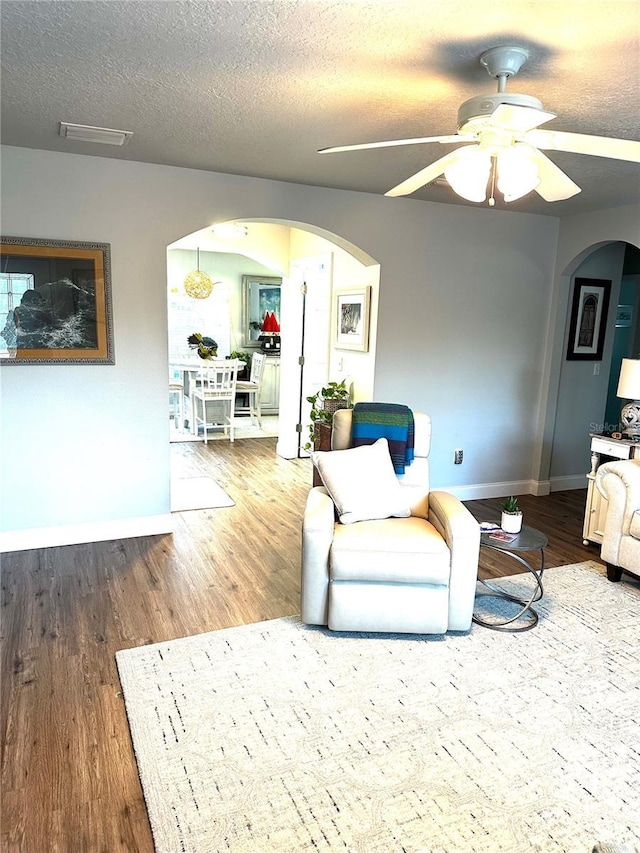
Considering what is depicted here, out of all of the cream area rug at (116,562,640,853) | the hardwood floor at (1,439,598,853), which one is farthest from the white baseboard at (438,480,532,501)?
the cream area rug at (116,562,640,853)

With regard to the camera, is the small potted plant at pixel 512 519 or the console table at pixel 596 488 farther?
the console table at pixel 596 488

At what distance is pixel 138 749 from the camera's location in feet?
6.72

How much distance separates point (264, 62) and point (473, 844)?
106 inches

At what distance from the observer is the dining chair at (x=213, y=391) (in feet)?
23.5

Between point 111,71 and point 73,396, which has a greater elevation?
point 111,71


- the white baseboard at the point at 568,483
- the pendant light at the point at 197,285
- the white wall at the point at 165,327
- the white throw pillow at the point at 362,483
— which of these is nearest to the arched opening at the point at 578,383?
the white baseboard at the point at 568,483

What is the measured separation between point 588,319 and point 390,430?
122 inches

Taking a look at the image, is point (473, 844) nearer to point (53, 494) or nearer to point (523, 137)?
point (523, 137)

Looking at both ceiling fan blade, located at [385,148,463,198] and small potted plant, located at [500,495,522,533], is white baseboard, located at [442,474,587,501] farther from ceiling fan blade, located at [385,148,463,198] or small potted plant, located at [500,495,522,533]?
ceiling fan blade, located at [385,148,463,198]

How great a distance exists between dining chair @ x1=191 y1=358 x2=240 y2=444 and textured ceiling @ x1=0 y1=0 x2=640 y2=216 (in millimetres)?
3882

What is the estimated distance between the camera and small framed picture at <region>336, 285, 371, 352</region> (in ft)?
15.8

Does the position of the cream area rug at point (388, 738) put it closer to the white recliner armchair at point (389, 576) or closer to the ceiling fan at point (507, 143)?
the white recliner armchair at point (389, 576)

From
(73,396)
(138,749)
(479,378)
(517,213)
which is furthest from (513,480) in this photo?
(138,749)

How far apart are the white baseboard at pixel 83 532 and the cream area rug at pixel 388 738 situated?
146 cm
